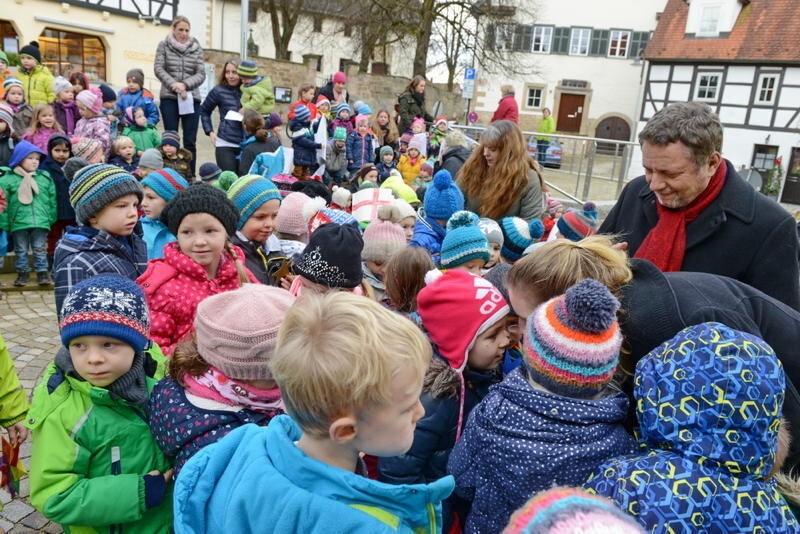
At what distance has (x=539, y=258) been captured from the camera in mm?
1978

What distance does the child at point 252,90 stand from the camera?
29.4 ft

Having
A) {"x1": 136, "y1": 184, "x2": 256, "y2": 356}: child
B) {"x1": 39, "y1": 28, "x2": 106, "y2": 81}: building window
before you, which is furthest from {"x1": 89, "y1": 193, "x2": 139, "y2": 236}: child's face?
{"x1": 39, "y1": 28, "x2": 106, "y2": 81}: building window

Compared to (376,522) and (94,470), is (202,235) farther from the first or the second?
(376,522)

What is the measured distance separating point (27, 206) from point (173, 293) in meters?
4.50

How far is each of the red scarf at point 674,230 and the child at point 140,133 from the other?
7859 mm

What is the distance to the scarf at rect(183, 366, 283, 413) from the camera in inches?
75.0

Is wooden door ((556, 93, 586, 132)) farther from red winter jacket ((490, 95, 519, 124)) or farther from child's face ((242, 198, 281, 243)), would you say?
child's face ((242, 198, 281, 243))

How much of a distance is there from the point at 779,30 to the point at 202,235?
3283 cm

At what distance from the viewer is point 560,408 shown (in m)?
1.56

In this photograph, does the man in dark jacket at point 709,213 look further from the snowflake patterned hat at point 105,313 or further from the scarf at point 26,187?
the scarf at point 26,187

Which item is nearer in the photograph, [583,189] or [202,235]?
[202,235]

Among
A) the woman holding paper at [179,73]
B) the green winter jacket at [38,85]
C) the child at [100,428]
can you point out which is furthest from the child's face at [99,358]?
the green winter jacket at [38,85]

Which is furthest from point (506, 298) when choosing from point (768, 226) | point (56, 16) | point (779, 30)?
point (779, 30)

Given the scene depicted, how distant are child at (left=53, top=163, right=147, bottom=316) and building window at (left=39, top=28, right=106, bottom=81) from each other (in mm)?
25643
